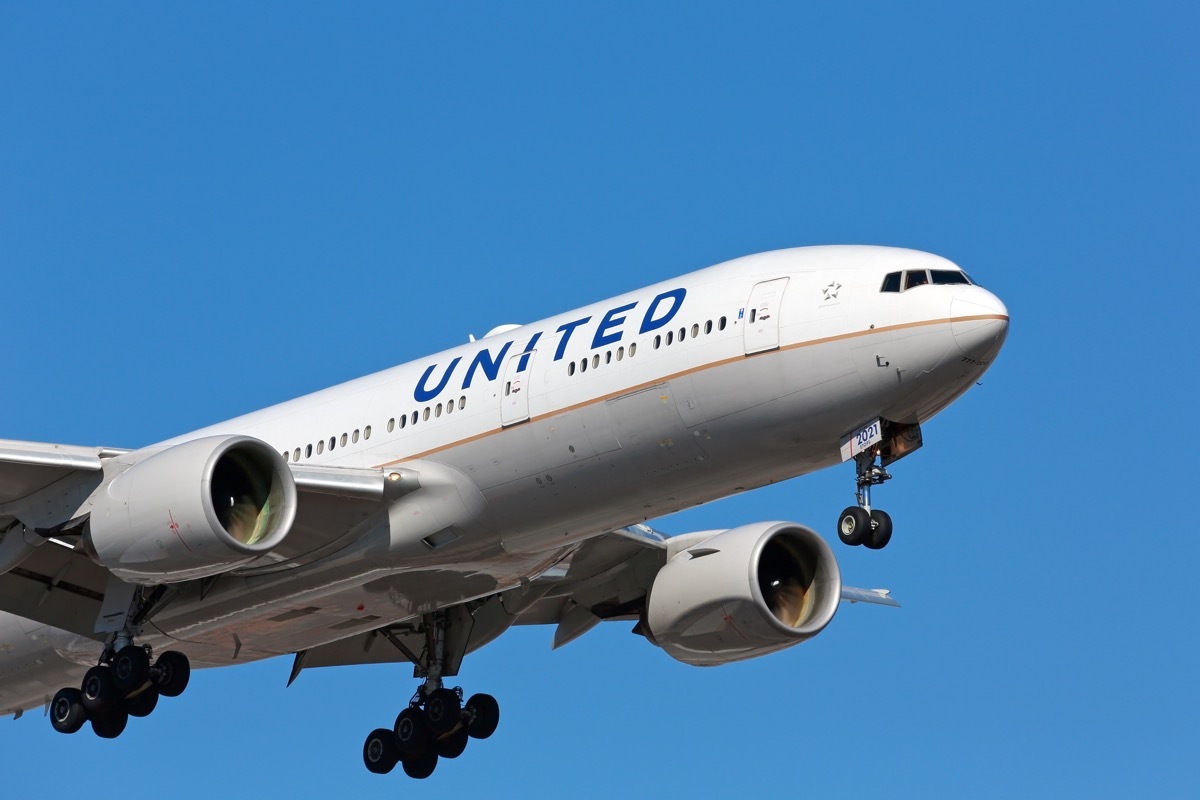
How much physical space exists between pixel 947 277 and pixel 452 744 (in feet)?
40.5

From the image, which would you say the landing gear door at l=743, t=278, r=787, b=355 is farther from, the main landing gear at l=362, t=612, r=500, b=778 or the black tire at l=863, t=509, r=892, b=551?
the main landing gear at l=362, t=612, r=500, b=778

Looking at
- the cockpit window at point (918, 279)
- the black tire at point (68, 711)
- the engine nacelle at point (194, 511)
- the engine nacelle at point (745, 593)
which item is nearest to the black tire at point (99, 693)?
the black tire at point (68, 711)

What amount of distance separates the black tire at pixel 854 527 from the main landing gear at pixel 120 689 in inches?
Answer: 405

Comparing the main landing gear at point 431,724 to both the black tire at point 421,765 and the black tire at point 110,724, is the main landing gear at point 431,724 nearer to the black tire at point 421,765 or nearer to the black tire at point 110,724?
the black tire at point 421,765

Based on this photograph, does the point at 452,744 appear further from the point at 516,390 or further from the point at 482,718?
the point at 516,390

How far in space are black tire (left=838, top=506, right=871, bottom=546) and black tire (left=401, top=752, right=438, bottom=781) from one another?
411 inches

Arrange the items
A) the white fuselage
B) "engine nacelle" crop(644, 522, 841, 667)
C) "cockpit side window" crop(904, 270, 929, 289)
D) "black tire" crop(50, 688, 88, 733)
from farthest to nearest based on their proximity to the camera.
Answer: "engine nacelle" crop(644, 522, 841, 667) → "black tire" crop(50, 688, 88, 733) → "cockpit side window" crop(904, 270, 929, 289) → the white fuselage

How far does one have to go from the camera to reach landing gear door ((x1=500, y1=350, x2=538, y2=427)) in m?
28.6

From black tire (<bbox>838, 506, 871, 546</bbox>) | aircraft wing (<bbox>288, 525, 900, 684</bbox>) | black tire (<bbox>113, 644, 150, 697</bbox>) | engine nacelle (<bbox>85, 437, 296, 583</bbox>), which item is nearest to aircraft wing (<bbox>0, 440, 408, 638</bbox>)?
engine nacelle (<bbox>85, 437, 296, 583</bbox>)

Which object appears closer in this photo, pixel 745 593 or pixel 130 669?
pixel 130 669

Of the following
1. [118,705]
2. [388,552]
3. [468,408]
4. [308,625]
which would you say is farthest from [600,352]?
[118,705]

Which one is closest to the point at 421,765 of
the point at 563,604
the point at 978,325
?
the point at 563,604

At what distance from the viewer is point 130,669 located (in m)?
30.4

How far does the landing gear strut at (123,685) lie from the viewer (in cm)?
3031
